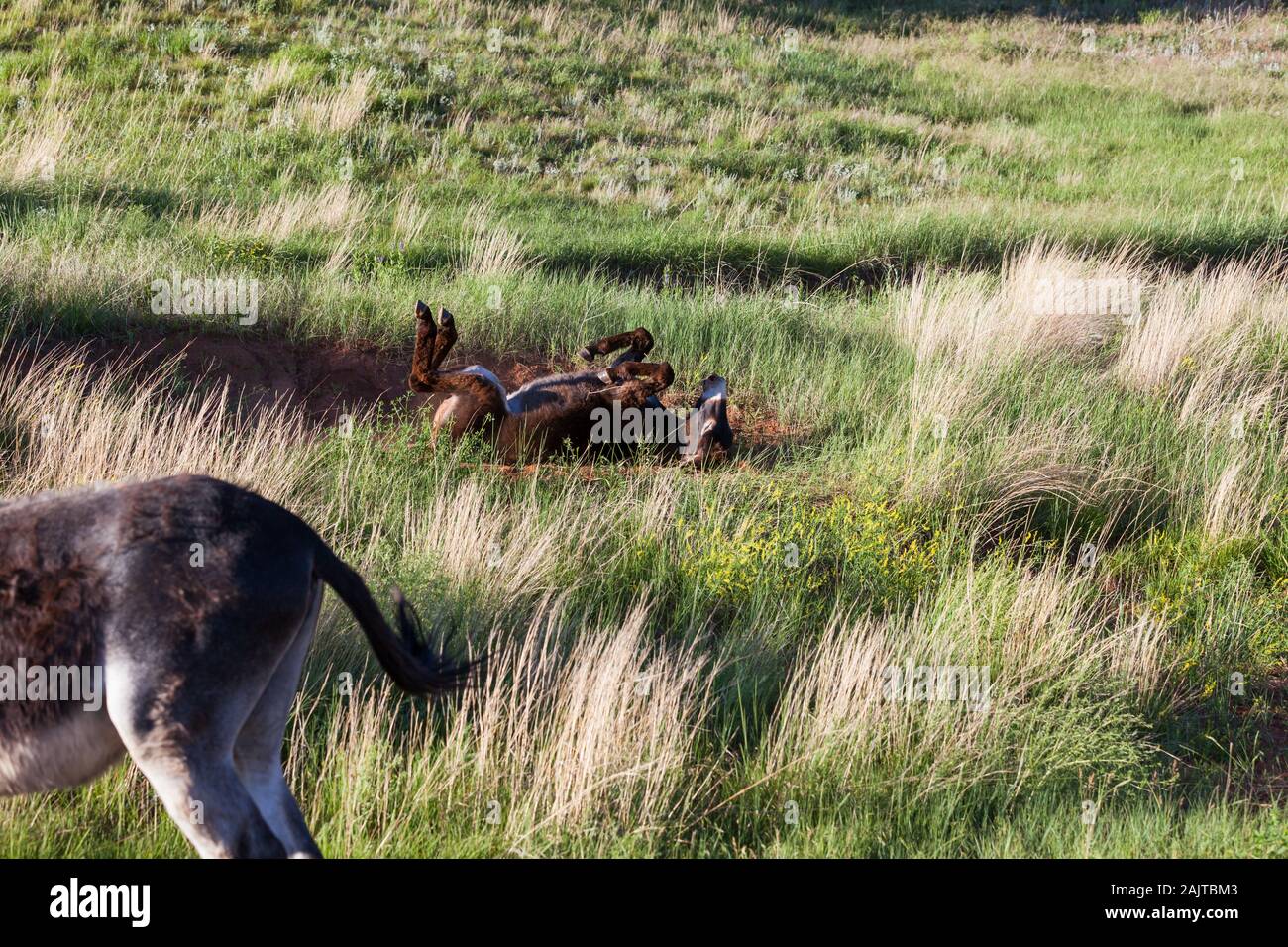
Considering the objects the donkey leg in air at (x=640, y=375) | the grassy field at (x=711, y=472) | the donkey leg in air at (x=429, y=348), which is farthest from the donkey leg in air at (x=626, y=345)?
the donkey leg in air at (x=429, y=348)

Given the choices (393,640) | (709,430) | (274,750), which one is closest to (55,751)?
(274,750)

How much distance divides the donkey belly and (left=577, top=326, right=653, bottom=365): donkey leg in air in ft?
17.7

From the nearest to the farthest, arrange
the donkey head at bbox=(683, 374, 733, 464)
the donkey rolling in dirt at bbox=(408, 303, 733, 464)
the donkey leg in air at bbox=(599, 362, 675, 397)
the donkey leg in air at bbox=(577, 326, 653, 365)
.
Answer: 1. the donkey rolling in dirt at bbox=(408, 303, 733, 464)
2. the donkey head at bbox=(683, 374, 733, 464)
3. the donkey leg in air at bbox=(599, 362, 675, 397)
4. the donkey leg in air at bbox=(577, 326, 653, 365)

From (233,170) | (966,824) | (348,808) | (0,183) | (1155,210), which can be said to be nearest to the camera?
(348,808)

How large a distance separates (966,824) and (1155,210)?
43.3 ft

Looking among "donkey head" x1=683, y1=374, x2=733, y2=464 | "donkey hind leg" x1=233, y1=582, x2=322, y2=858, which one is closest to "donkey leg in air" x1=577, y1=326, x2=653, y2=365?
"donkey head" x1=683, y1=374, x2=733, y2=464

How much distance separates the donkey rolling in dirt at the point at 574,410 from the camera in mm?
7699

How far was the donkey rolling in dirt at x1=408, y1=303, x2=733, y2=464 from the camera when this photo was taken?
7699mm

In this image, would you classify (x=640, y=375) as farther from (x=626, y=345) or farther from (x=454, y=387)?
(x=454, y=387)

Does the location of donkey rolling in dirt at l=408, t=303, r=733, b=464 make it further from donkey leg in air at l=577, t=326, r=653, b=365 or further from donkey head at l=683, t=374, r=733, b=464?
donkey leg in air at l=577, t=326, r=653, b=365

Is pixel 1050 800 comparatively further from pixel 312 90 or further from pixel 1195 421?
pixel 312 90

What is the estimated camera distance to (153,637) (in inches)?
128

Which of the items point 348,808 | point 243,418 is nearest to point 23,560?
point 348,808

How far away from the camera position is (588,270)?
12.3 meters
